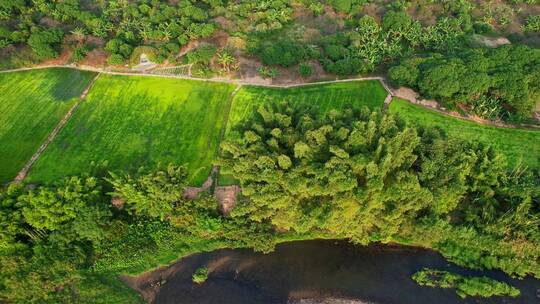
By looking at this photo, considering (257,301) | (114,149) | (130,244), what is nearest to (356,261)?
(257,301)

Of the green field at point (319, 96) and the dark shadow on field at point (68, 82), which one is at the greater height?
the green field at point (319, 96)

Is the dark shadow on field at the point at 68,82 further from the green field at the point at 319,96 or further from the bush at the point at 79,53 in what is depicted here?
the green field at the point at 319,96

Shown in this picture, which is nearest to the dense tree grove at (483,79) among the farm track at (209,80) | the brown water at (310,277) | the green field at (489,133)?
the farm track at (209,80)

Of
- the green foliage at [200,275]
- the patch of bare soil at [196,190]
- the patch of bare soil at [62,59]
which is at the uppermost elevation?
the patch of bare soil at [62,59]

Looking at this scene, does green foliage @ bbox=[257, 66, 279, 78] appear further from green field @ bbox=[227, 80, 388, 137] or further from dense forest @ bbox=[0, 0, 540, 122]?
green field @ bbox=[227, 80, 388, 137]

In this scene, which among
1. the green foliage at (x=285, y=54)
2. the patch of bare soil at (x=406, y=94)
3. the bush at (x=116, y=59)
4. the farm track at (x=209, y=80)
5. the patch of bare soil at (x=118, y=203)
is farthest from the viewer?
the bush at (x=116, y=59)

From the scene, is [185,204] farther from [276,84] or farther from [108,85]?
[108,85]

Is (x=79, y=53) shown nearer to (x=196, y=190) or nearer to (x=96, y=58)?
(x=96, y=58)
